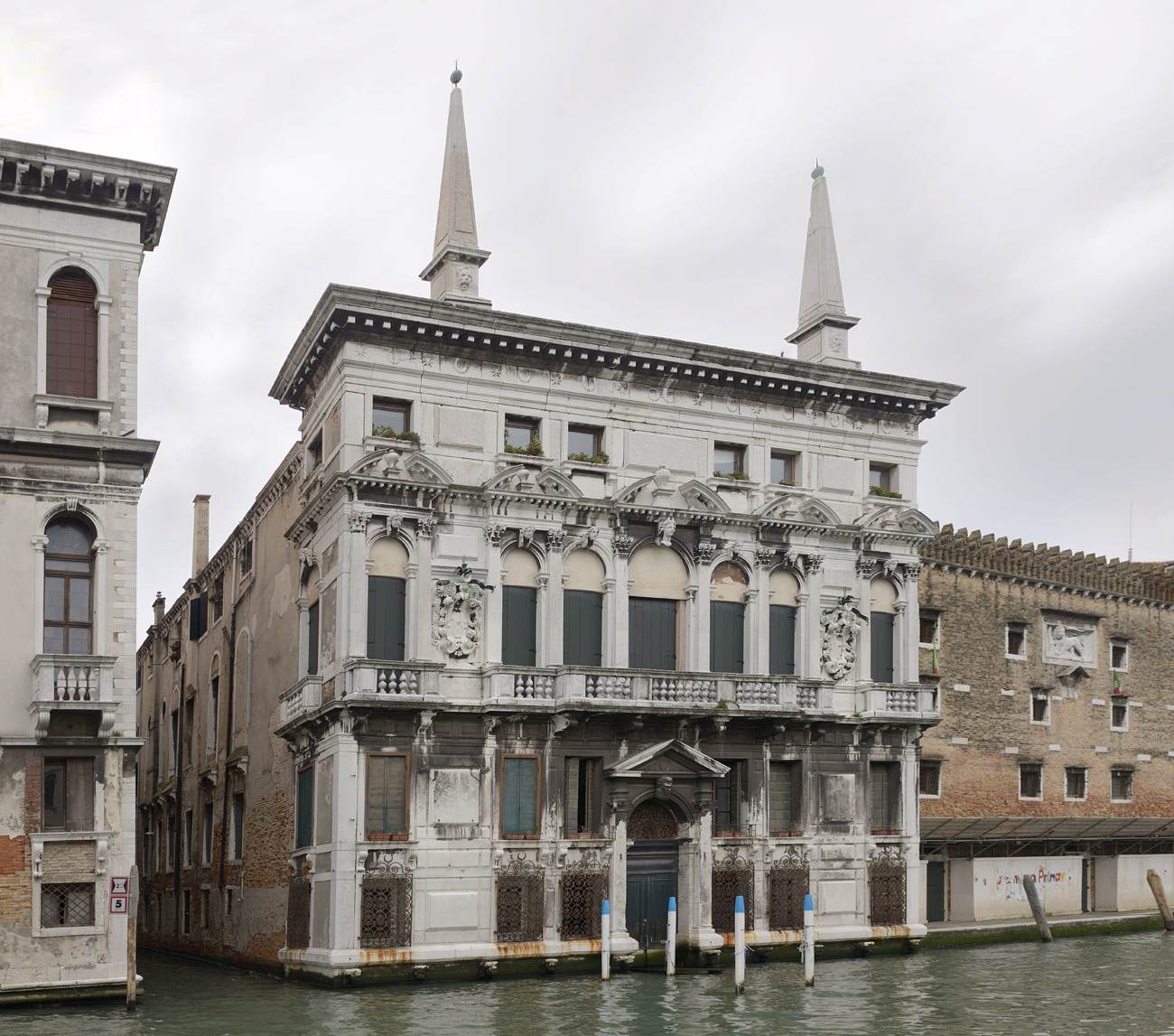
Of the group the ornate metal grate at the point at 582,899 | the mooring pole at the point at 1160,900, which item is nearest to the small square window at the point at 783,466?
the ornate metal grate at the point at 582,899

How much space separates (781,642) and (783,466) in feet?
14.0

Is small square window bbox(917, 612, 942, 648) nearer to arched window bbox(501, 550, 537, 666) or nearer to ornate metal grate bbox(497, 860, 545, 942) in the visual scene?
arched window bbox(501, 550, 537, 666)

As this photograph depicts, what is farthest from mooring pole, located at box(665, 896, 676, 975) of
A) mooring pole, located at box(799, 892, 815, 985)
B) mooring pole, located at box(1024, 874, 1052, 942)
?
mooring pole, located at box(1024, 874, 1052, 942)

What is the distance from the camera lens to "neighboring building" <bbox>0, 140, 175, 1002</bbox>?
87.0 ft

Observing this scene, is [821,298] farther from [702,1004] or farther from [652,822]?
[702,1004]

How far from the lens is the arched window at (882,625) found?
38.3m

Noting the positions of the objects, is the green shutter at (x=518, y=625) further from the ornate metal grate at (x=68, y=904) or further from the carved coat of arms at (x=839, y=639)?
the ornate metal grate at (x=68, y=904)

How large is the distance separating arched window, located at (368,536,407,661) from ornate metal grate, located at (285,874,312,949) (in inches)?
206

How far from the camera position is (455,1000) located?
28766mm

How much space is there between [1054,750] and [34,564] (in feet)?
100

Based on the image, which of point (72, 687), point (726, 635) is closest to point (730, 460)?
point (726, 635)

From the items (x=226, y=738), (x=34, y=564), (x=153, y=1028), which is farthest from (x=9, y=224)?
(x=226, y=738)

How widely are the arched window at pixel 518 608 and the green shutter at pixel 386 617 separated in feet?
7.22

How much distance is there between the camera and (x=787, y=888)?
35.9 metres
